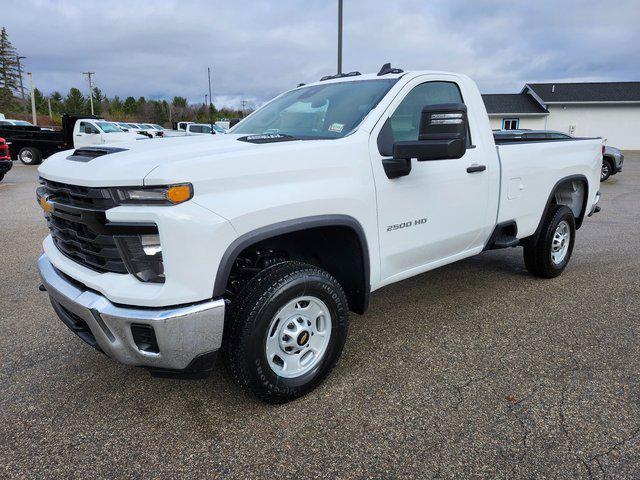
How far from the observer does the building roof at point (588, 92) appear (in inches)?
1539

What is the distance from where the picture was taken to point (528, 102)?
4175 cm

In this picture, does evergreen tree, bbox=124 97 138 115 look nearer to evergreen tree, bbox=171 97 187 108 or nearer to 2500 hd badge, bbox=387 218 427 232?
evergreen tree, bbox=171 97 187 108

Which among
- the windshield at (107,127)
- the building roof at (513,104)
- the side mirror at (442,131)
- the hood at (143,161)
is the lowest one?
the hood at (143,161)

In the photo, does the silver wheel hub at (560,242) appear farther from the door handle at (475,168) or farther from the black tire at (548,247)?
the door handle at (475,168)

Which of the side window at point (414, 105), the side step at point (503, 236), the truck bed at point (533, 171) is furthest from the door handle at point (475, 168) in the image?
the side step at point (503, 236)

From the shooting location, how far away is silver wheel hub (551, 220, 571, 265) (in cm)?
502

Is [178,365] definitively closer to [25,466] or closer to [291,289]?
[291,289]

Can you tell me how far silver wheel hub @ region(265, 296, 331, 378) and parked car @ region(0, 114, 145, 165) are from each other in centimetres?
1902

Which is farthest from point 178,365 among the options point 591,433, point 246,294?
point 591,433

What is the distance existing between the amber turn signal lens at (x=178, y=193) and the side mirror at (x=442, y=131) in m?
1.37

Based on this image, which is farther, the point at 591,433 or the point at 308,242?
the point at 308,242

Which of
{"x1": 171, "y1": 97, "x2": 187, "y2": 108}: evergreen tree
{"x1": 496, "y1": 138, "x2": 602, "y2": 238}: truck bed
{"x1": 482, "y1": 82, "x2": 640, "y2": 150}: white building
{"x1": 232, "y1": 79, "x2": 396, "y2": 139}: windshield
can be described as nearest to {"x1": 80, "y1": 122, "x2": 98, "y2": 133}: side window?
{"x1": 232, "y1": 79, "x2": 396, "y2": 139}: windshield

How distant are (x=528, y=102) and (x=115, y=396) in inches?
1779

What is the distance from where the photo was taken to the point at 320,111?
11.5 feet
